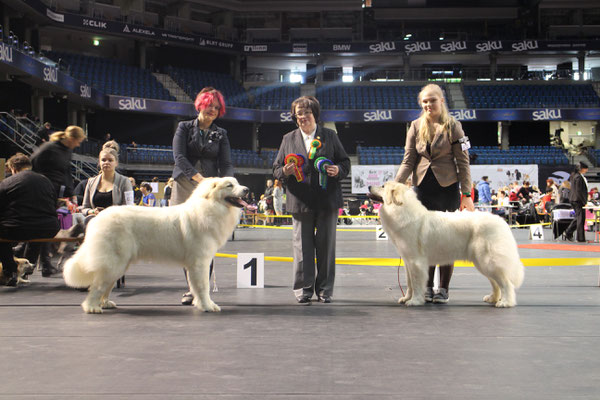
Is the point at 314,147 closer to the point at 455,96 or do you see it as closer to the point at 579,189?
the point at 579,189

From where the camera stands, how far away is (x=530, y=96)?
33.2 m

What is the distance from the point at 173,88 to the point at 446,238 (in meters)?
29.4

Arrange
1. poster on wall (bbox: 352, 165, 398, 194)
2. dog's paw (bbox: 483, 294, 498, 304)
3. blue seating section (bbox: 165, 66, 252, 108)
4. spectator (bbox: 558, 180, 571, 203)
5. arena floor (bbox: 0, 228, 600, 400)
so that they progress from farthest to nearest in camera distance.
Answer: blue seating section (bbox: 165, 66, 252, 108) → poster on wall (bbox: 352, 165, 398, 194) → spectator (bbox: 558, 180, 571, 203) → dog's paw (bbox: 483, 294, 498, 304) → arena floor (bbox: 0, 228, 600, 400)

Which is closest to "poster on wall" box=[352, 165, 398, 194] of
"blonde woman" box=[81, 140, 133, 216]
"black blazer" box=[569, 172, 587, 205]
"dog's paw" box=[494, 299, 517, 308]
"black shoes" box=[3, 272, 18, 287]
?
"black blazer" box=[569, 172, 587, 205]

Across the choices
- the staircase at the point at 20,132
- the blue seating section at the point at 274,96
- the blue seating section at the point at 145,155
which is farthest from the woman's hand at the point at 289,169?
the blue seating section at the point at 274,96

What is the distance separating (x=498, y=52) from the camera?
34406 mm

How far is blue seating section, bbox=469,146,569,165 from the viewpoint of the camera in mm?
28672

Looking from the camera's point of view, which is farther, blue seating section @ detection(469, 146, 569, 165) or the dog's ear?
blue seating section @ detection(469, 146, 569, 165)

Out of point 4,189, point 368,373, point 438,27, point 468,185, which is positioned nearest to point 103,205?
point 4,189

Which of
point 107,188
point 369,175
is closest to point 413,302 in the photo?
point 107,188

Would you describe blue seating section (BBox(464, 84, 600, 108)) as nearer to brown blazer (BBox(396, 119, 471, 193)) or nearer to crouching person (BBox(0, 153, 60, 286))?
brown blazer (BBox(396, 119, 471, 193))

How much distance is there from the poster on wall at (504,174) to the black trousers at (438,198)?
21.9m

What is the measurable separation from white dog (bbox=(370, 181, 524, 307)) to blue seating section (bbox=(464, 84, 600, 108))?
2980cm

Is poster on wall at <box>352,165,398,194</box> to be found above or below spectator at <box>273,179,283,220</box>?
above
